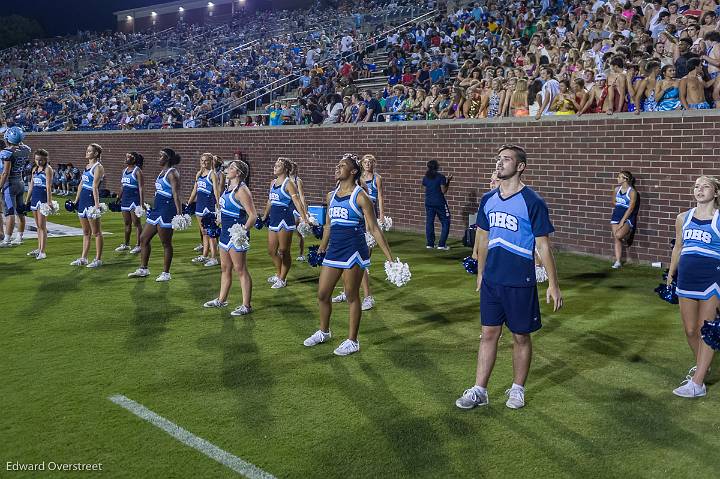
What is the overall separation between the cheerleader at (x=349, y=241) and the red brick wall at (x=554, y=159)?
6900mm

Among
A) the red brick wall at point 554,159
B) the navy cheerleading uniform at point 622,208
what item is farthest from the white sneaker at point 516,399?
the red brick wall at point 554,159

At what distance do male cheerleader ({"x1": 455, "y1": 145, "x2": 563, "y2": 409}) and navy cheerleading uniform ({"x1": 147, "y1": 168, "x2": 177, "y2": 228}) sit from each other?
21.1 feet

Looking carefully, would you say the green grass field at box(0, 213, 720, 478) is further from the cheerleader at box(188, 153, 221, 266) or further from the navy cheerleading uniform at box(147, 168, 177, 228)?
the cheerleader at box(188, 153, 221, 266)

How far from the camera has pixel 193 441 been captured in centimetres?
500

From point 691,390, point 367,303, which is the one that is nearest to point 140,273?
point 367,303

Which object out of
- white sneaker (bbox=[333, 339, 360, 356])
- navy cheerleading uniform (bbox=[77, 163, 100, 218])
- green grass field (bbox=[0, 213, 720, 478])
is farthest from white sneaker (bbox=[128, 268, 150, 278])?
white sneaker (bbox=[333, 339, 360, 356])

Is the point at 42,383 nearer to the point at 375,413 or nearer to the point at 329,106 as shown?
the point at 375,413

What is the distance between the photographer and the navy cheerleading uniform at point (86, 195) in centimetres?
1195

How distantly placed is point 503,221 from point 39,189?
10499mm

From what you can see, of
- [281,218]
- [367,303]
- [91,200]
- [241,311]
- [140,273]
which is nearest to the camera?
[241,311]

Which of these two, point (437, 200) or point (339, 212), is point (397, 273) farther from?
point (437, 200)

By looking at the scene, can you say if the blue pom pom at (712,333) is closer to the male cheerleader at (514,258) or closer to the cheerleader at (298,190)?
the male cheerleader at (514,258)

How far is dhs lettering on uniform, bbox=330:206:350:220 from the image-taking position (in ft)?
23.0

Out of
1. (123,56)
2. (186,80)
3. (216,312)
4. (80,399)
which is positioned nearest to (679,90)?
(216,312)
